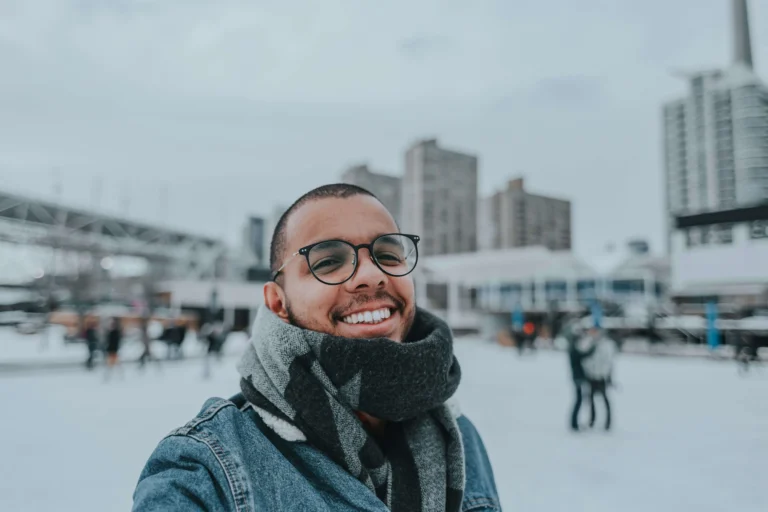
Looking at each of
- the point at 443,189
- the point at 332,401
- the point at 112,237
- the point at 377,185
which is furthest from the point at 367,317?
the point at 112,237

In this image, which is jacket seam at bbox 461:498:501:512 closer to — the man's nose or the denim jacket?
the denim jacket

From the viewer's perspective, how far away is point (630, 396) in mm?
9680

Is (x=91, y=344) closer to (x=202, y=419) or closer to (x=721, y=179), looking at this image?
(x=202, y=419)

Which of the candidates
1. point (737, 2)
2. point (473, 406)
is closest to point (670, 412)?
point (473, 406)

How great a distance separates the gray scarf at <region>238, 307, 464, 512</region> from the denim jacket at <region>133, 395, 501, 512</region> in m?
0.04

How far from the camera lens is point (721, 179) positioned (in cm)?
7525

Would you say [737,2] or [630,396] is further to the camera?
[737,2]

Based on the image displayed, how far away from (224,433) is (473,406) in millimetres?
7874

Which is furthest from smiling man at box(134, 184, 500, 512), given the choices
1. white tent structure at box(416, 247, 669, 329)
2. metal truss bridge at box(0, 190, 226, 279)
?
metal truss bridge at box(0, 190, 226, 279)

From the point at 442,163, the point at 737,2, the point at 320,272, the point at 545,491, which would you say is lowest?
the point at 545,491

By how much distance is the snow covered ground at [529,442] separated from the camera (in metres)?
3.94

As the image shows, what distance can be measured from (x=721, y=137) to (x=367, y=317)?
89.3 m

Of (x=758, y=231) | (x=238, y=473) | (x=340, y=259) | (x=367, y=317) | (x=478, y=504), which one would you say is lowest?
(x=478, y=504)

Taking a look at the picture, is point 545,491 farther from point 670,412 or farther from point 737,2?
point 737,2
